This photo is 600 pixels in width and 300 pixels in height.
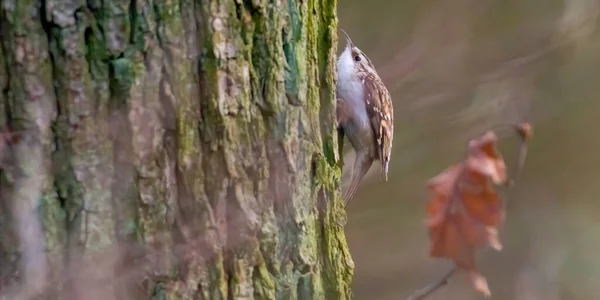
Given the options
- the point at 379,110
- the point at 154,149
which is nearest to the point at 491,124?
the point at 379,110

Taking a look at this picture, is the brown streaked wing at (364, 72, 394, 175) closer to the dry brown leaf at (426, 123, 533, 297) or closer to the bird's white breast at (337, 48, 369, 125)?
the bird's white breast at (337, 48, 369, 125)

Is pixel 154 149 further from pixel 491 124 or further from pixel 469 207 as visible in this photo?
pixel 491 124

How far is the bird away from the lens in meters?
2.00

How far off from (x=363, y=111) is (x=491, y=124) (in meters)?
0.78

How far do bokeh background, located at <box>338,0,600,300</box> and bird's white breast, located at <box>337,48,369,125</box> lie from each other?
0.13 metres

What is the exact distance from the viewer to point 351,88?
2.03 metres

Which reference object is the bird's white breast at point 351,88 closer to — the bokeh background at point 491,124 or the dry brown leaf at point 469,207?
the bokeh background at point 491,124

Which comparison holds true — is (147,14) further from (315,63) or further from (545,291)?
(545,291)

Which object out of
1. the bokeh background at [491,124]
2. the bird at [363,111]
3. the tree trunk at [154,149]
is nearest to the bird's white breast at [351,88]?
the bird at [363,111]

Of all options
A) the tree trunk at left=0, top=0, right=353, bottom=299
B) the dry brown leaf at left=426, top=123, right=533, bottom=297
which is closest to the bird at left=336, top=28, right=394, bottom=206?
the dry brown leaf at left=426, top=123, right=533, bottom=297

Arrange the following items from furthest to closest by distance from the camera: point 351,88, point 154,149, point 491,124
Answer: point 491,124, point 351,88, point 154,149

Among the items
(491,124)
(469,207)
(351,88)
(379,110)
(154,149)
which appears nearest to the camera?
(154,149)

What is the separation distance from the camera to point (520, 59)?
8.55 ft

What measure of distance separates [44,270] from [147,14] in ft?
1.17
